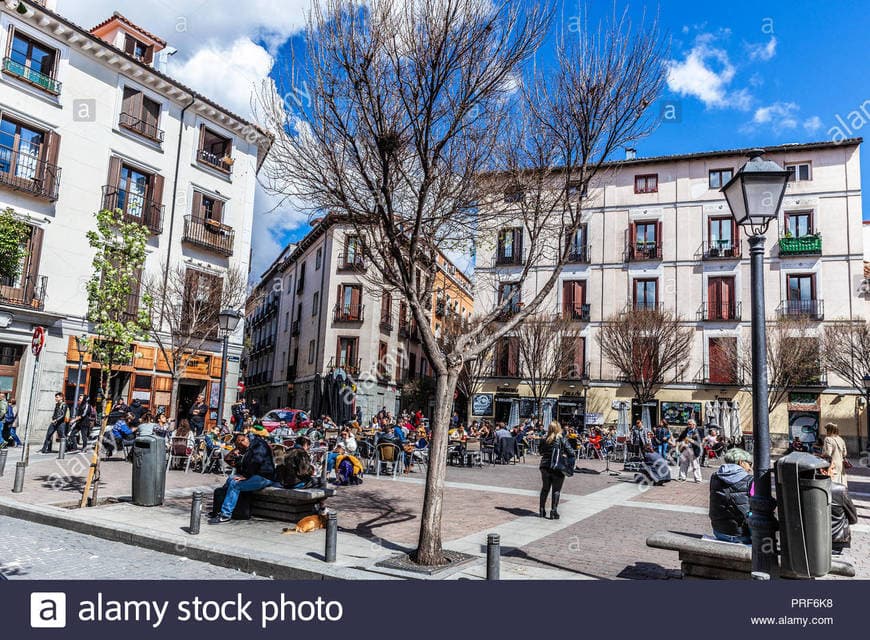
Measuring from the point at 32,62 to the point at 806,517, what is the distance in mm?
24871

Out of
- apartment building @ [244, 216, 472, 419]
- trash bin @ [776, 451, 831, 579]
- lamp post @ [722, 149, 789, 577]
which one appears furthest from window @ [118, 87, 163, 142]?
trash bin @ [776, 451, 831, 579]

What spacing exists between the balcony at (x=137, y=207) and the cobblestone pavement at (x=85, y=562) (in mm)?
16744

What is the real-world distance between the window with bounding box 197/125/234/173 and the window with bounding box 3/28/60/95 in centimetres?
568

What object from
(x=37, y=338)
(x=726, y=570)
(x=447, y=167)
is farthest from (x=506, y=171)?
(x=37, y=338)

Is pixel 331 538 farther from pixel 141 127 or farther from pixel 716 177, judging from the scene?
pixel 716 177

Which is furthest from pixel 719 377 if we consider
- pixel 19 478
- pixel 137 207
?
pixel 19 478

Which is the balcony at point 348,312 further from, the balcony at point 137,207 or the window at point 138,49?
the window at point 138,49

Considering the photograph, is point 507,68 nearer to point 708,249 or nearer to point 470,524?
point 470,524

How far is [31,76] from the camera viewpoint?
68.6 ft

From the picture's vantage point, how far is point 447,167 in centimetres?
875

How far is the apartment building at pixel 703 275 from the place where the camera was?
33.0 m

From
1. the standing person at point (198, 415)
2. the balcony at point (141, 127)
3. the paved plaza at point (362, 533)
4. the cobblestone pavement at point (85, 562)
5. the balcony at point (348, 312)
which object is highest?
the balcony at point (141, 127)

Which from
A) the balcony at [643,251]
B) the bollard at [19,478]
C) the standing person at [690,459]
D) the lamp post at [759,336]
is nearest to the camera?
the lamp post at [759,336]

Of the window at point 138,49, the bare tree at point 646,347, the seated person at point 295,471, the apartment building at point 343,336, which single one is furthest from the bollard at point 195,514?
the bare tree at point 646,347
